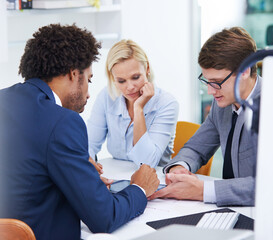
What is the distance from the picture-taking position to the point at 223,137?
1.91 metres

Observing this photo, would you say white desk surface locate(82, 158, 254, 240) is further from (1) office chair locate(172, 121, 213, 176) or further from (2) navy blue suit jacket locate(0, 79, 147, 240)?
(1) office chair locate(172, 121, 213, 176)

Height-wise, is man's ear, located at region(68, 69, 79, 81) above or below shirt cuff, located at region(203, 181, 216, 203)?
above

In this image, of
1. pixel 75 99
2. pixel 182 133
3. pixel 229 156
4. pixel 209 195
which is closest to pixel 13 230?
pixel 75 99

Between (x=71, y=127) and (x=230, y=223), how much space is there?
0.58 m

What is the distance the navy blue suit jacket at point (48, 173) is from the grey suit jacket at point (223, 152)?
488 mm

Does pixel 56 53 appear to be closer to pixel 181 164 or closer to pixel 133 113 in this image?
pixel 181 164

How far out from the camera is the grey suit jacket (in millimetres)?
1525

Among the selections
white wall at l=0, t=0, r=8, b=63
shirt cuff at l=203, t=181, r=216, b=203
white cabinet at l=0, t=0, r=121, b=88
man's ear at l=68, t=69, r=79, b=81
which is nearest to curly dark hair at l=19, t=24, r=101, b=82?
man's ear at l=68, t=69, r=79, b=81

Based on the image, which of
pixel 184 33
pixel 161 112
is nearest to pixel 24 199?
pixel 161 112

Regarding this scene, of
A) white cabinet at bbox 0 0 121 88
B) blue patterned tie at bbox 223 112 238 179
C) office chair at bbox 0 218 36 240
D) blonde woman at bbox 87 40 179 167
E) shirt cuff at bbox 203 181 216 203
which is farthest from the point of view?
white cabinet at bbox 0 0 121 88

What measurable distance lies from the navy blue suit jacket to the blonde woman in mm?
864

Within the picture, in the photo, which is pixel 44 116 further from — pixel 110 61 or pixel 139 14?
pixel 139 14

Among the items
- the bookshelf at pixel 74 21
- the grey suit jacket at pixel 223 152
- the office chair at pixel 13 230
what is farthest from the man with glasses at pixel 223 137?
the bookshelf at pixel 74 21

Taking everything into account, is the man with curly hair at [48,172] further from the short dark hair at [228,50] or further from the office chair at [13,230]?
the short dark hair at [228,50]
